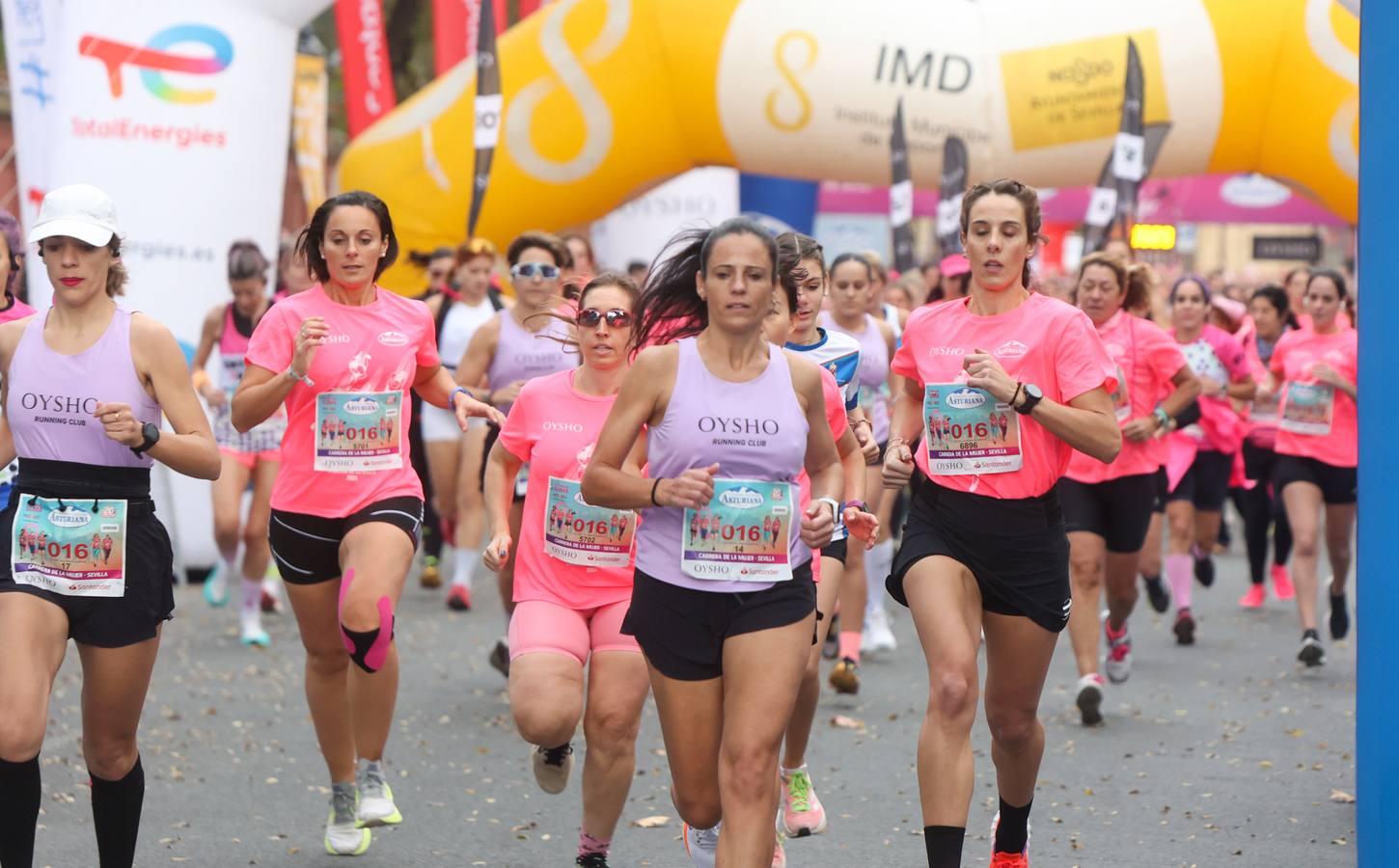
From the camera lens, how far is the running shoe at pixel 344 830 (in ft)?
19.1

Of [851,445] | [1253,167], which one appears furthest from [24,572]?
[1253,167]

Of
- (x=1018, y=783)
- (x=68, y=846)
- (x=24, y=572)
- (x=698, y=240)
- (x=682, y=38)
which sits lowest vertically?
(x=68, y=846)

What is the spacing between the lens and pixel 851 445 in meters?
5.01

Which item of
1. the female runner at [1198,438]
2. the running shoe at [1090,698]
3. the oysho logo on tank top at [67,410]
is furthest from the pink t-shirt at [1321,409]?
the oysho logo on tank top at [67,410]

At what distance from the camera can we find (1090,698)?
315 inches

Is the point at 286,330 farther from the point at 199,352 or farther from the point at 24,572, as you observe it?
the point at 199,352

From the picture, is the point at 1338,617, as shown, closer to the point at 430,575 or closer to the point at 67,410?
the point at 430,575

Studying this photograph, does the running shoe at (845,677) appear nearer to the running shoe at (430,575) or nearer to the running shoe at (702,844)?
the running shoe at (702,844)

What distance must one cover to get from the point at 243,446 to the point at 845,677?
3.71 meters

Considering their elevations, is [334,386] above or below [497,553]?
above

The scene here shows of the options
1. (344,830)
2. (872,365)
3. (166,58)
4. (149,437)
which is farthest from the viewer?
(166,58)

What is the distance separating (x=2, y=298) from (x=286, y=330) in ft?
2.69

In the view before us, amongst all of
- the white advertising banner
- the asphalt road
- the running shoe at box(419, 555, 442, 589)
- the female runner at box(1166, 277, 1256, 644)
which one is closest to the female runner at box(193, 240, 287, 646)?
the asphalt road

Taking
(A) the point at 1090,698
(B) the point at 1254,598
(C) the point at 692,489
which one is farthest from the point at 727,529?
(B) the point at 1254,598
